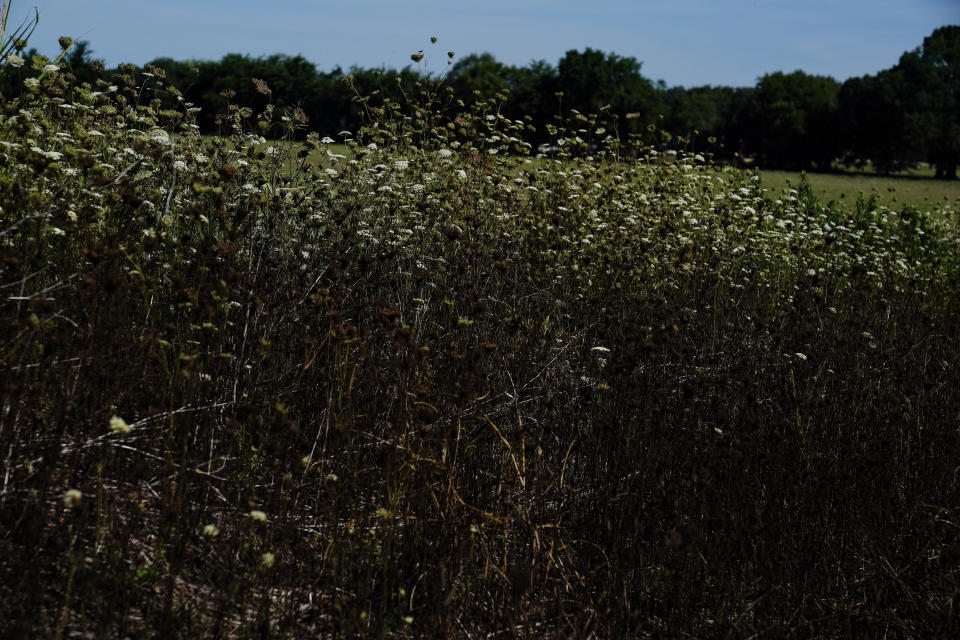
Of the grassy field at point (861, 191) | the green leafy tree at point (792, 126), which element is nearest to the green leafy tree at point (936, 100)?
the grassy field at point (861, 191)

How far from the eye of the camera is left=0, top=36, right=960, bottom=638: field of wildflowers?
2.81 metres

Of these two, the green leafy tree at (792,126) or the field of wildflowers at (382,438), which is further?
the green leafy tree at (792,126)

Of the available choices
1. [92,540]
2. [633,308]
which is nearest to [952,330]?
[633,308]

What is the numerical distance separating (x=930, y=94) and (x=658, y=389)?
Result: 64020 millimetres

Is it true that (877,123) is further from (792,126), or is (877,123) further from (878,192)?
(878,192)

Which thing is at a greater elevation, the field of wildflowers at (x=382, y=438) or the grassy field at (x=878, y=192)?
the grassy field at (x=878, y=192)

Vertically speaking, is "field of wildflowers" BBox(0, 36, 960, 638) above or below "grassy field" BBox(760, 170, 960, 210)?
below

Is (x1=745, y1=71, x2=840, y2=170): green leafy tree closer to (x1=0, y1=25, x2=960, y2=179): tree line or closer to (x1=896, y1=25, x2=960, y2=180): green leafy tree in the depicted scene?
(x1=0, y1=25, x2=960, y2=179): tree line

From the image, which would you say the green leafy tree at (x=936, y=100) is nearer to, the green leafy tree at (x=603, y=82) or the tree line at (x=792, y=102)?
the tree line at (x=792, y=102)

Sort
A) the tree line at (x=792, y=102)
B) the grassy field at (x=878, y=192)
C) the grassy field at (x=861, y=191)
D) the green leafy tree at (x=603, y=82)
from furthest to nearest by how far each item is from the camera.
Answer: the green leafy tree at (x=603, y=82) → the tree line at (x=792, y=102) → the grassy field at (x=878, y=192) → the grassy field at (x=861, y=191)

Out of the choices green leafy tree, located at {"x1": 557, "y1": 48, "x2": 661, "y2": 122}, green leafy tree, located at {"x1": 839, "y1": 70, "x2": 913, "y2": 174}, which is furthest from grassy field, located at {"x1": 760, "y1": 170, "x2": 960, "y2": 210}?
green leafy tree, located at {"x1": 557, "y1": 48, "x2": 661, "y2": 122}

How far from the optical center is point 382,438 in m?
3.64

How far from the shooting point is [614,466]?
12.8 ft

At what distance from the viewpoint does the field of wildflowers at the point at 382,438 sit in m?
2.81
